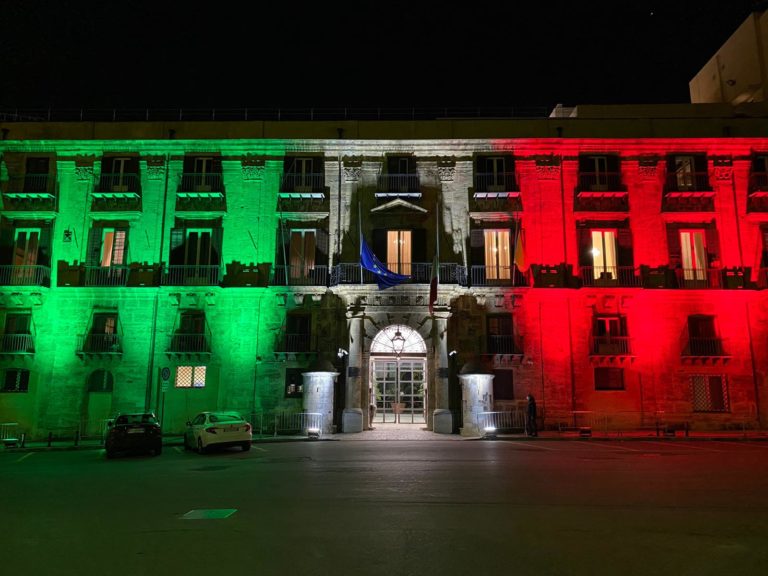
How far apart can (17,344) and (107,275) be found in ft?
17.3

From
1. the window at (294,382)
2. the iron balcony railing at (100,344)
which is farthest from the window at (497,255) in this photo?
the iron balcony railing at (100,344)

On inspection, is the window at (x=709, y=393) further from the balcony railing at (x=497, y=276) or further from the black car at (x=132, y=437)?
the black car at (x=132, y=437)

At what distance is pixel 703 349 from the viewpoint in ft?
94.3

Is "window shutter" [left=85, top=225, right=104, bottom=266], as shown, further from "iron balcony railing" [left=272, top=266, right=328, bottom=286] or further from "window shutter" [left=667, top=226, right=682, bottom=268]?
"window shutter" [left=667, top=226, right=682, bottom=268]

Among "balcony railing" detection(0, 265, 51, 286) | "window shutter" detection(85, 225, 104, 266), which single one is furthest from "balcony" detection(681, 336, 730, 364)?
"balcony railing" detection(0, 265, 51, 286)

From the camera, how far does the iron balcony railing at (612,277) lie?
2931 cm

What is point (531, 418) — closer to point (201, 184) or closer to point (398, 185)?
point (398, 185)

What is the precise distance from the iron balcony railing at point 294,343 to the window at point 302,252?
3.04 metres

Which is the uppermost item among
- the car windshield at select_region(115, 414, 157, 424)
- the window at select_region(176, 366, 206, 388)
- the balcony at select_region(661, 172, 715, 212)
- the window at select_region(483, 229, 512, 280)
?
the balcony at select_region(661, 172, 715, 212)

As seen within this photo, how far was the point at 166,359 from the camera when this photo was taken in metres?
29.2

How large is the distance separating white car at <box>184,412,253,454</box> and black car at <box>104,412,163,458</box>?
134 cm

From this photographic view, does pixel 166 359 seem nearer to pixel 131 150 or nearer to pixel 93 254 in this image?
pixel 93 254

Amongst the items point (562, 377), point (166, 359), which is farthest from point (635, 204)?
point (166, 359)

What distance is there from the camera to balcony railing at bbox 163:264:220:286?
1161 inches
